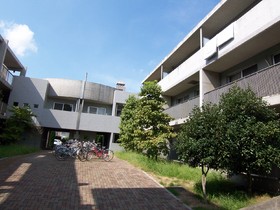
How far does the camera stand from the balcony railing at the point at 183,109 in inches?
575

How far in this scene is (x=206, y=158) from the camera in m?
7.74

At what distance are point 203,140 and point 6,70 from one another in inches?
785

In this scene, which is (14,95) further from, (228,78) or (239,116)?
(239,116)

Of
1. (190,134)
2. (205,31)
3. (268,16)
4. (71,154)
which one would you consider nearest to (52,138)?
(71,154)

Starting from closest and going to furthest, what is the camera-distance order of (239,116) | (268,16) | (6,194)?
1. (6,194)
2. (239,116)
3. (268,16)

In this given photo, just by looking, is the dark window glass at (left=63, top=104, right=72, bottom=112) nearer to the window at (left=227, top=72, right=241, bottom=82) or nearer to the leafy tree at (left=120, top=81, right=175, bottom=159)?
the leafy tree at (left=120, top=81, right=175, bottom=159)

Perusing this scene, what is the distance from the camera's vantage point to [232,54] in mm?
11773

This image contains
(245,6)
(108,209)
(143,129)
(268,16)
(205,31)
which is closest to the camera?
(108,209)

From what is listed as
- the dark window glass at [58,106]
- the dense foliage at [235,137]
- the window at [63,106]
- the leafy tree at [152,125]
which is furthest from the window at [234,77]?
the dark window glass at [58,106]

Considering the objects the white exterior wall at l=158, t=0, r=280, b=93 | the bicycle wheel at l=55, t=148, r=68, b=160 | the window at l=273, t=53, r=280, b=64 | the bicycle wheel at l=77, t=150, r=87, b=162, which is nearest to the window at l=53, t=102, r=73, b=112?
the bicycle wheel at l=55, t=148, r=68, b=160

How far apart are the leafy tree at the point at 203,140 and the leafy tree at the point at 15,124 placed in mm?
17285

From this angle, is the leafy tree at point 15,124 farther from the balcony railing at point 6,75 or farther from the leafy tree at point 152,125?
the leafy tree at point 152,125

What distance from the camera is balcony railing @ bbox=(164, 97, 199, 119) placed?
575 inches

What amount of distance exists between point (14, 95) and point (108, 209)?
21.6m
